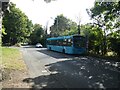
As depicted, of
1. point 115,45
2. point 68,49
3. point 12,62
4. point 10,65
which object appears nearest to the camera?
point 10,65

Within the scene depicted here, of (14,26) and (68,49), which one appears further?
(14,26)

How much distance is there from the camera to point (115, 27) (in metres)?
33.9

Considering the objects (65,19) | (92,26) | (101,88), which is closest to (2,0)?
(101,88)

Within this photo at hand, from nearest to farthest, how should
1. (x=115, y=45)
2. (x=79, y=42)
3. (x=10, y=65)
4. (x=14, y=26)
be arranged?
(x=10, y=65)
(x=115, y=45)
(x=79, y=42)
(x=14, y=26)

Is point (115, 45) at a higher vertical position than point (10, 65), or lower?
higher

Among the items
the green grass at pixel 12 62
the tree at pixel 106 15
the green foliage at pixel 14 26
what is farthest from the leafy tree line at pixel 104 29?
the green foliage at pixel 14 26

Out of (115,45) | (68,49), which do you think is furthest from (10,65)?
(68,49)

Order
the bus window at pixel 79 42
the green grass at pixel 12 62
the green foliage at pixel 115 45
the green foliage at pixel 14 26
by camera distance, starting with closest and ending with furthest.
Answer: the green grass at pixel 12 62 < the green foliage at pixel 115 45 < the bus window at pixel 79 42 < the green foliage at pixel 14 26

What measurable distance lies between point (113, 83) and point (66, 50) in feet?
80.4

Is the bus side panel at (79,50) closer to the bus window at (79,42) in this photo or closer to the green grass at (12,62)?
the bus window at (79,42)

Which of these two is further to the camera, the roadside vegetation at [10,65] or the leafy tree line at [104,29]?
the leafy tree line at [104,29]

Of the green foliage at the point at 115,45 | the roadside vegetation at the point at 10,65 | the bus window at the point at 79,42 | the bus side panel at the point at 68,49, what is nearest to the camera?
the roadside vegetation at the point at 10,65

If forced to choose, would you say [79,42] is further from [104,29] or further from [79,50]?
[104,29]

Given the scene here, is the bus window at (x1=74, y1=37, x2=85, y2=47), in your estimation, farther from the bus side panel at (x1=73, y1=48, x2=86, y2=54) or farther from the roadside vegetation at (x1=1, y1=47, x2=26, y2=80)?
the roadside vegetation at (x1=1, y1=47, x2=26, y2=80)
